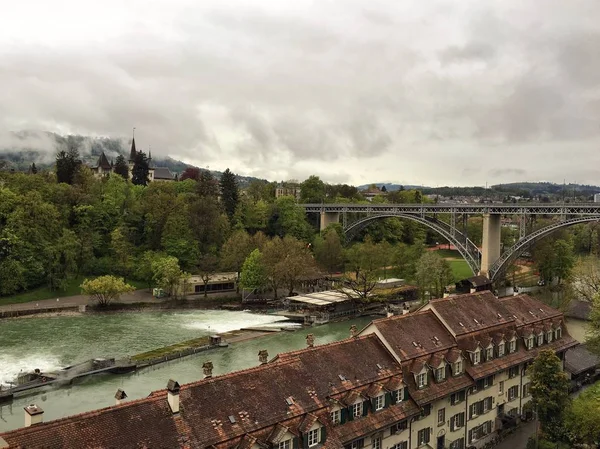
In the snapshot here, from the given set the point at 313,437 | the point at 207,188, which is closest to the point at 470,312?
the point at 313,437

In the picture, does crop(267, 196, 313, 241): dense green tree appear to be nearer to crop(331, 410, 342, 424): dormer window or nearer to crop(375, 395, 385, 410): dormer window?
crop(375, 395, 385, 410): dormer window

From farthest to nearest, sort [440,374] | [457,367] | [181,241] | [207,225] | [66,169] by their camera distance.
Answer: [66,169] → [207,225] → [181,241] → [457,367] → [440,374]

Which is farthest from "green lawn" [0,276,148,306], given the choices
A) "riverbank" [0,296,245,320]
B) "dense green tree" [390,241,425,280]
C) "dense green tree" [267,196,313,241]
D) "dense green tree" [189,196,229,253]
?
"dense green tree" [390,241,425,280]

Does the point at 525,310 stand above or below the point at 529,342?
above

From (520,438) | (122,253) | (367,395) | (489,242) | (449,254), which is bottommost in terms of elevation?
(520,438)

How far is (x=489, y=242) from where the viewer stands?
2603 inches

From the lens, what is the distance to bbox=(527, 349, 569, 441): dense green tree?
2438 cm

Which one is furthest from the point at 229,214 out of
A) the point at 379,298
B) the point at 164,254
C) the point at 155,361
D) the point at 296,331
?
the point at 155,361

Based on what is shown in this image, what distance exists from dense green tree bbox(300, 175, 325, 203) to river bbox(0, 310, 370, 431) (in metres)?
64.2

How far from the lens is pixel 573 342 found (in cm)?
3291

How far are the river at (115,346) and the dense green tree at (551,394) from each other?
21.1m

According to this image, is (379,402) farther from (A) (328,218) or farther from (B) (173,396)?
(A) (328,218)

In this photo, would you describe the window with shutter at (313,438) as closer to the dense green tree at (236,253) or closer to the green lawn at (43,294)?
the green lawn at (43,294)

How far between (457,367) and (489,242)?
44.0m
